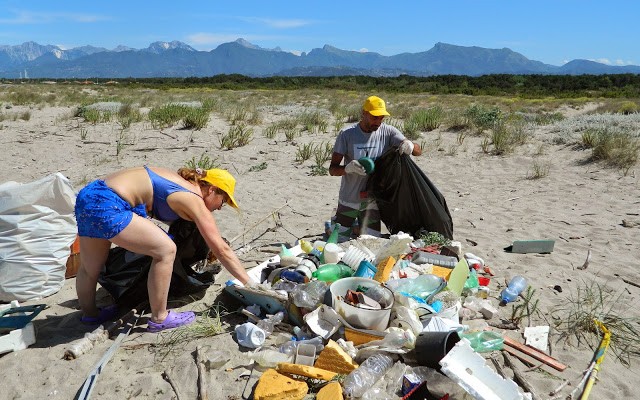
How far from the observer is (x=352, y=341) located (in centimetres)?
263

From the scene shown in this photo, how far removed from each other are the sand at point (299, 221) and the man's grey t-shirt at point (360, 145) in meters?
0.74

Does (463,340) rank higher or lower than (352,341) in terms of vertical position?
higher

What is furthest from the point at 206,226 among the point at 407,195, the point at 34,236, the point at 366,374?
the point at 407,195

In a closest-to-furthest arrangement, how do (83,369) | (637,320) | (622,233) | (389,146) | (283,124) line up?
(83,369), (637,320), (389,146), (622,233), (283,124)

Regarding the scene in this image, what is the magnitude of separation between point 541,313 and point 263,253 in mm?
2236

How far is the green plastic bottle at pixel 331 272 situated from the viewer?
3266mm

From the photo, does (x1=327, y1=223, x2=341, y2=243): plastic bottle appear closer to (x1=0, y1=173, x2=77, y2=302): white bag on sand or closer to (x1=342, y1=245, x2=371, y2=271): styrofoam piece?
(x1=342, y1=245, x2=371, y2=271): styrofoam piece

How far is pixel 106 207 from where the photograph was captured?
2586mm

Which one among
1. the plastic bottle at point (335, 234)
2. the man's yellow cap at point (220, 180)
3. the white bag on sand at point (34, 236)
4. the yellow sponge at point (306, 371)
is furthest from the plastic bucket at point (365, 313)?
the white bag on sand at point (34, 236)

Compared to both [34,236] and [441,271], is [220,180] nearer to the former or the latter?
[34,236]

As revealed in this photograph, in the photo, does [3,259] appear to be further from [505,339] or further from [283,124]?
[283,124]

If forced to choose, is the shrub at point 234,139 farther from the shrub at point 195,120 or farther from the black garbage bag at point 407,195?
the black garbage bag at point 407,195

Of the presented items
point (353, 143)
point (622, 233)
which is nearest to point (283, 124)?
point (353, 143)

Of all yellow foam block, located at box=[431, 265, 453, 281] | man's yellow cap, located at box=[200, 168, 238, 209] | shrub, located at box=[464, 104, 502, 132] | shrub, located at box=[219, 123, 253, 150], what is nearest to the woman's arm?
man's yellow cap, located at box=[200, 168, 238, 209]
